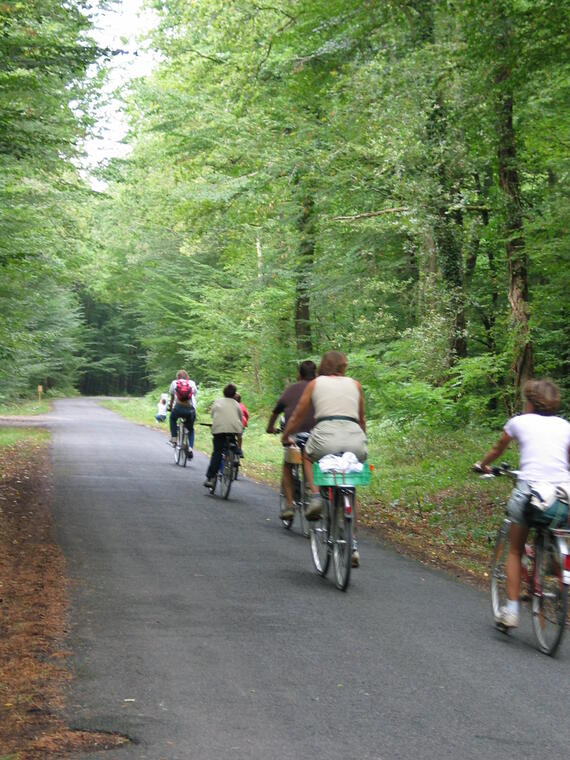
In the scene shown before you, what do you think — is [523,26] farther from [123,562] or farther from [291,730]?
[291,730]

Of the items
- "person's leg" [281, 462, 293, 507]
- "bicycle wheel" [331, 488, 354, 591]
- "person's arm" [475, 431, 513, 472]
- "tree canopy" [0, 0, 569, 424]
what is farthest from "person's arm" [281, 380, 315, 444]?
"tree canopy" [0, 0, 569, 424]

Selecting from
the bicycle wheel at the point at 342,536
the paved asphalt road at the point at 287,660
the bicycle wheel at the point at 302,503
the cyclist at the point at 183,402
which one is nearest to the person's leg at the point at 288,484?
the bicycle wheel at the point at 302,503

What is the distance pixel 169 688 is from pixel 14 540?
574 cm

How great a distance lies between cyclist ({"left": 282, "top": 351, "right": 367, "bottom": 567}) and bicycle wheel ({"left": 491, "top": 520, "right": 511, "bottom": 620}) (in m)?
1.43

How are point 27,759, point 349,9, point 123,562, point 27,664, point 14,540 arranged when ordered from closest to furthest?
point 27,759
point 27,664
point 123,562
point 14,540
point 349,9

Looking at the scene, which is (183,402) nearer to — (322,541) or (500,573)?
(322,541)

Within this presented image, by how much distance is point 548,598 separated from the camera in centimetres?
Result: 686

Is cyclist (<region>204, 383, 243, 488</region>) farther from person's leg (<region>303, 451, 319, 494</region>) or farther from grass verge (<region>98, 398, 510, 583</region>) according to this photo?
person's leg (<region>303, 451, 319, 494</region>)

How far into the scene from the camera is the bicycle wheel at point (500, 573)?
24.6ft

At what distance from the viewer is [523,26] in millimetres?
12320

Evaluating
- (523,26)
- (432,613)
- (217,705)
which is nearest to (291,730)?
(217,705)

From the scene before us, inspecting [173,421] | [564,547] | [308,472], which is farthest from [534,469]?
[173,421]

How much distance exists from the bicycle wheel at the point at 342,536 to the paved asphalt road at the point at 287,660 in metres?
0.19

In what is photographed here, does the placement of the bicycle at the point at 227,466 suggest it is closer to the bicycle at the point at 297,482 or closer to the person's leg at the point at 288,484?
the bicycle at the point at 297,482
